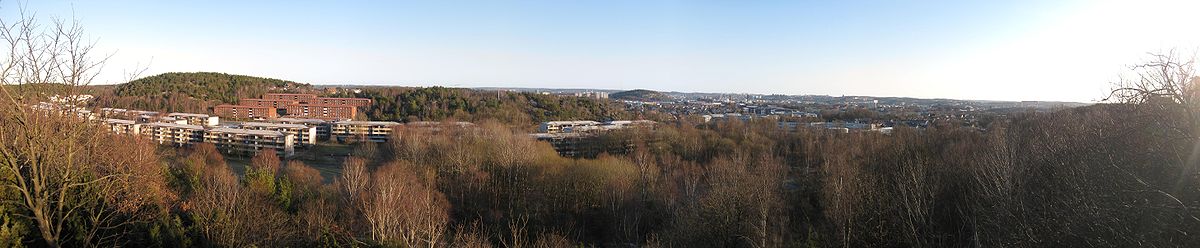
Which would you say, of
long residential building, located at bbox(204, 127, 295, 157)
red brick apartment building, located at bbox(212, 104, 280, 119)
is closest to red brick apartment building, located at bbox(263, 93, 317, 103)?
red brick apartment building, located at bbox(212, 104, 280, 119)

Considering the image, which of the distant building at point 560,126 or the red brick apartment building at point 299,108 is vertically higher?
the red brick apartment building at point 299,108

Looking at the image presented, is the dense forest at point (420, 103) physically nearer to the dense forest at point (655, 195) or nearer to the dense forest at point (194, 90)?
the dense forest at point (194, 90)

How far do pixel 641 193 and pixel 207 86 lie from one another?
50.7 m

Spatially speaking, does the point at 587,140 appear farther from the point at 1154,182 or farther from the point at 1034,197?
the point at 1154,182

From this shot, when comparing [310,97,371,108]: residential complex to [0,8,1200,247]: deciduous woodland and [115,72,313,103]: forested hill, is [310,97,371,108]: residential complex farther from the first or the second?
[0,8,1200,247]: deciduous woodland

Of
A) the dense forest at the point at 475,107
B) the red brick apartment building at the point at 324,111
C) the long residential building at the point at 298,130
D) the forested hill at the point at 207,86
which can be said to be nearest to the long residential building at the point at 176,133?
the long residential building at the point at 298,130

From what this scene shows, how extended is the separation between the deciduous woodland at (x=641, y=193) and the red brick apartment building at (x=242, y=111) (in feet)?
84.8

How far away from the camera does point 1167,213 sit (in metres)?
4.56

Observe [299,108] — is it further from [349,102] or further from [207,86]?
[207,86]

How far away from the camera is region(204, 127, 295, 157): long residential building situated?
30.2 m

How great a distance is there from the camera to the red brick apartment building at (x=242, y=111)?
47.8 m

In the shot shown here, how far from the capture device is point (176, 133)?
33.2 metres

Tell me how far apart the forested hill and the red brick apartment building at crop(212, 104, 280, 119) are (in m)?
3.15

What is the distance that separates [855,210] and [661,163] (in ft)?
35.9
